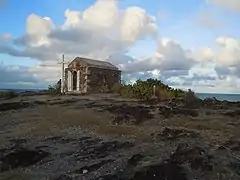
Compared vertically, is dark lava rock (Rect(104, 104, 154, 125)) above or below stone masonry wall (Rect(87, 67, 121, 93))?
below

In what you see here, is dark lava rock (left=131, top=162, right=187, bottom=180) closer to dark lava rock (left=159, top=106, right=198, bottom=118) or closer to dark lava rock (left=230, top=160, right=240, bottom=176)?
dark lava rock (left=230, top=160, right=240, bottom=176)

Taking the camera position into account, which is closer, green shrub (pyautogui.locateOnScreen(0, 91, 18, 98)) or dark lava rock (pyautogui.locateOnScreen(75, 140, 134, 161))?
dark lava rock (pyautogui.locateOnScreen(75, 140, 134, 161))

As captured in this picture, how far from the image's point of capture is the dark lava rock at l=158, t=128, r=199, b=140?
607 inches

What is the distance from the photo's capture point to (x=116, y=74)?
41.7 meters

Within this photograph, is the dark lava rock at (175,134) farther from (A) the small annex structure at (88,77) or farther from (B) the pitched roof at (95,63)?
(B) the pitched roof at (95,63)

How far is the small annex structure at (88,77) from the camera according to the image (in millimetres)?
37875

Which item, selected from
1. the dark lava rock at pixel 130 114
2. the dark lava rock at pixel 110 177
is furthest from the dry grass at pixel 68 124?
the dark lava rock at pixel 110 177

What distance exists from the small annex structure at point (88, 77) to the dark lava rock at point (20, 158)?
78.8ft

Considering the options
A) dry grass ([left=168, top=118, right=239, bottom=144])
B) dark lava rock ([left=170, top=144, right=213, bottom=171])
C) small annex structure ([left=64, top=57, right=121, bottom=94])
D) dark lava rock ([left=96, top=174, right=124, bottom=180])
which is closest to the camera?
dark lava rock ([left=96, top=174, right=124, bottom=180])

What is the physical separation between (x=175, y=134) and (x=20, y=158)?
627cm

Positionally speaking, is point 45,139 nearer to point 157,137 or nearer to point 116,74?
point 157,137

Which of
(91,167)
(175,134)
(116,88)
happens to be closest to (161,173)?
(91,167)

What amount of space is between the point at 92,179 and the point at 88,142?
4.40 meters

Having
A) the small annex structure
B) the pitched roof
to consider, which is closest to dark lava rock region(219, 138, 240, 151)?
the small annex structure
